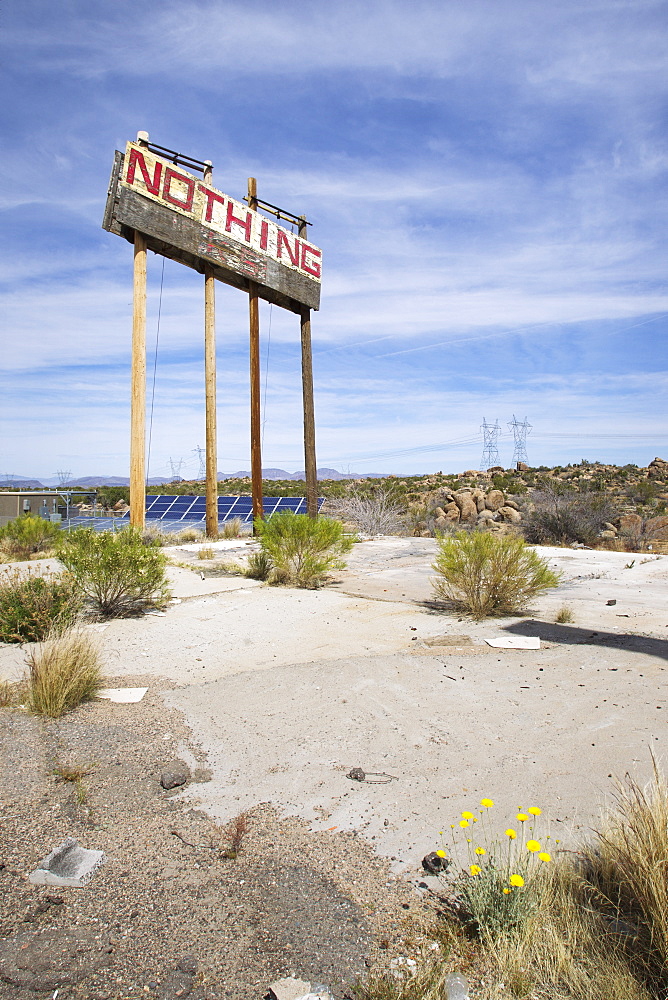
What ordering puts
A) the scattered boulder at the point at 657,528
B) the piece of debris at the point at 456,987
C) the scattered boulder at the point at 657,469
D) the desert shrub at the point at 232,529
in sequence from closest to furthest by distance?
the piece of debris at the point at 456,987
the desert shrub at the point at 232,529
the scattered boulder at the point at 657,528
the scattered boulder at the point at 657,469

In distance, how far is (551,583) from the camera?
24.6 feet

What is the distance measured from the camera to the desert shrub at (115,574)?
7.17 m

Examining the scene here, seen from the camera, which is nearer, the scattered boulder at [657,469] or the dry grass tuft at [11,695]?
the dry grass tuft at [11,695]

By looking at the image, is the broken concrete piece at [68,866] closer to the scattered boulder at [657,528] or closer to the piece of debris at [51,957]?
the piece of debris at [51,957]

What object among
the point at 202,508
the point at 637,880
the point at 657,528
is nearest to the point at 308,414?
the point at 202,508

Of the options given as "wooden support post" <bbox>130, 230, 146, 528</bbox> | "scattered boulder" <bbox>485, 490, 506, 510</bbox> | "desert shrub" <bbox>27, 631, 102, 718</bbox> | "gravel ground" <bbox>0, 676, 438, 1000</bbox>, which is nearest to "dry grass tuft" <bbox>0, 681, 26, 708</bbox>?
"desert shrub" <bbox>27, 631, 102, 718</bbox>

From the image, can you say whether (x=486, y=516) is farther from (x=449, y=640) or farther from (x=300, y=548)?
(x=449, y=640)

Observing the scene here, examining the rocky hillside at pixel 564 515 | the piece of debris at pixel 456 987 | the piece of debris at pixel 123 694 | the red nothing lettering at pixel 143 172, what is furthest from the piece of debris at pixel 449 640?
the rocky hillside at pixel 564 515

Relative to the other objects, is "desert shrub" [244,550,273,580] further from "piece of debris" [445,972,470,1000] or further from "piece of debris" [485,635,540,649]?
"piece of debris" [445,972,470,1000]

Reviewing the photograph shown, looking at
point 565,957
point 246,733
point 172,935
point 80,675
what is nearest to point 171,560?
point 80,675

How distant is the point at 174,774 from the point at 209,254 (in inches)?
462

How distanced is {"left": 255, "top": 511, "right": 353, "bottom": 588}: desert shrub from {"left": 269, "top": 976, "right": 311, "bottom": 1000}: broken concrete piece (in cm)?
690

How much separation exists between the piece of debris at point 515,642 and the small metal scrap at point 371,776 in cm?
266

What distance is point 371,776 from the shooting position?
141 inches
